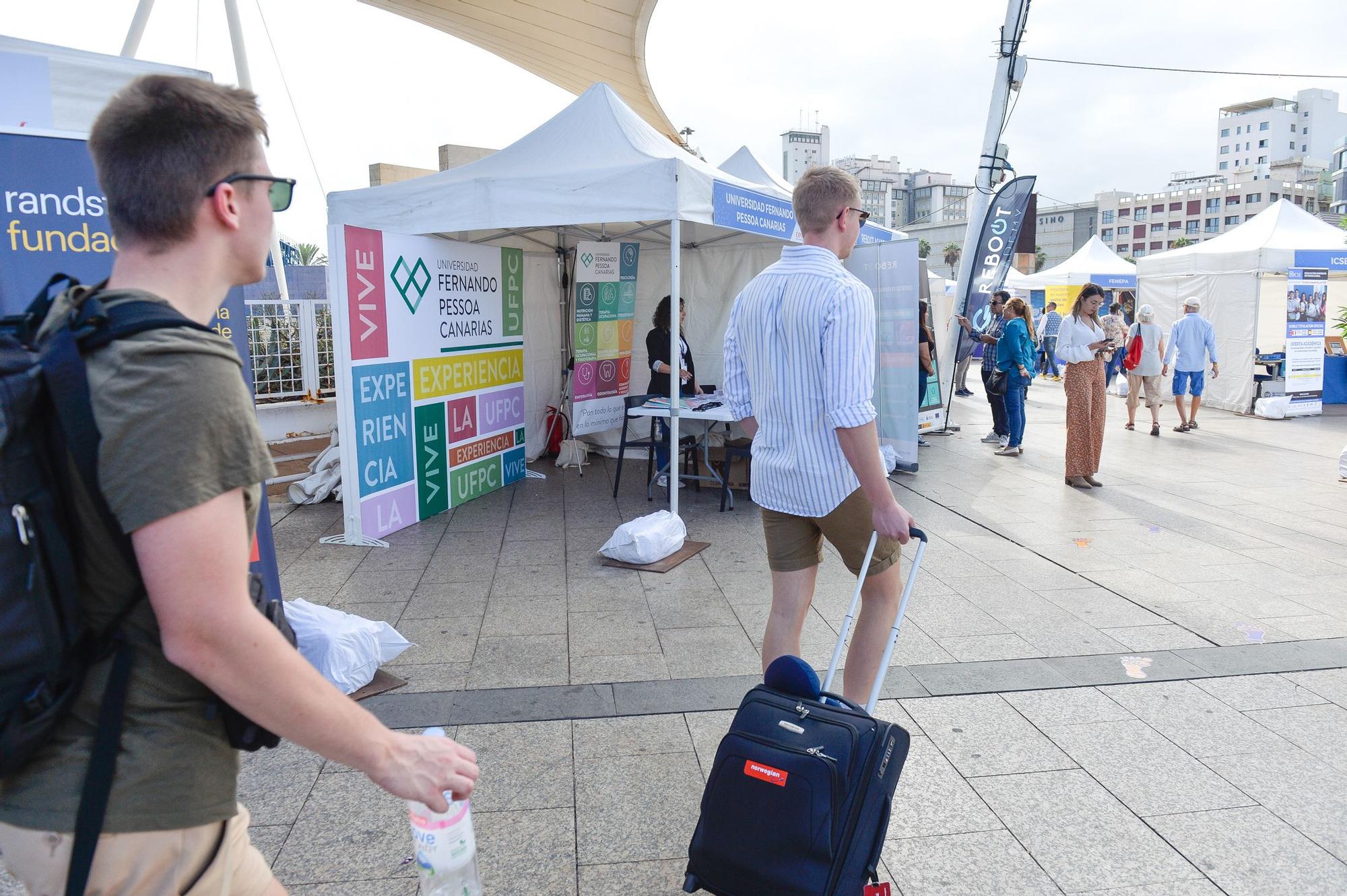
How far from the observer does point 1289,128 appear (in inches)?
4990

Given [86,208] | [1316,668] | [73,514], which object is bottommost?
[1316,668]

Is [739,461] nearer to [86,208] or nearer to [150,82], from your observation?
[86,208]

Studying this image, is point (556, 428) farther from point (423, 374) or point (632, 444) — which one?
point (423, 374)

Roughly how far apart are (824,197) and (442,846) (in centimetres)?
212

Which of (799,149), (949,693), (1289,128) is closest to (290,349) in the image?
A: (949,693)

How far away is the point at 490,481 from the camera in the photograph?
7891 millimetres

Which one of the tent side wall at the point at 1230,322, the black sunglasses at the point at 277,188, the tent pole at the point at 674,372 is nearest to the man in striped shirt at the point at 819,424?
the black sunglasses at the point at 277,188

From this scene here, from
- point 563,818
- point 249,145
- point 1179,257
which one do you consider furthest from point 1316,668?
point 1179,257

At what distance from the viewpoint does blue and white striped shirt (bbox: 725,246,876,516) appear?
8.55 feet

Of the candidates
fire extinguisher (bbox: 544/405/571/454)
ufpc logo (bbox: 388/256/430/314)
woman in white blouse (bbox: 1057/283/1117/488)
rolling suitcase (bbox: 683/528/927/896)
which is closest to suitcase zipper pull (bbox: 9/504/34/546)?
rolling suitcase (bbox: 683/528/927/896)

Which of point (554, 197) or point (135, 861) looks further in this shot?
point (554, 197)

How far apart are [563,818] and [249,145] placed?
2266mm

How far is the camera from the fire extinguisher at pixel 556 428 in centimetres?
946

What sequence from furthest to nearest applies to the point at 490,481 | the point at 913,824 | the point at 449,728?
the point at 490,481, the point at 449,728, the point at 913,824
